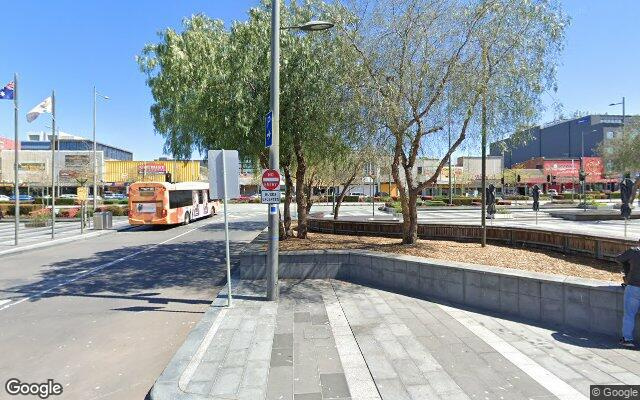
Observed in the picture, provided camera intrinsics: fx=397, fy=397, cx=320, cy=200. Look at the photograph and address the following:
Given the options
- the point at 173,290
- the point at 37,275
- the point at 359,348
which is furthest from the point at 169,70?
the point at 359,348

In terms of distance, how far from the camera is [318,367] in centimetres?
473

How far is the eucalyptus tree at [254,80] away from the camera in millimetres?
9547

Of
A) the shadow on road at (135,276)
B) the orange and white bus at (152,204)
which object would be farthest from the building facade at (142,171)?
the shadow on road at (135,276)

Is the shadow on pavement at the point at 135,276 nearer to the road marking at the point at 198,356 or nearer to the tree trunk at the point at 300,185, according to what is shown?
the road marking at the point at 198,356

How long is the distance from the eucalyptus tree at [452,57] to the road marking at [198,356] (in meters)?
5.56

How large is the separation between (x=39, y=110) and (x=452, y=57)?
18.1 m

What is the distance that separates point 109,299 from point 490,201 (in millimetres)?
12731

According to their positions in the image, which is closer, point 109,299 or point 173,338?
point 173,338

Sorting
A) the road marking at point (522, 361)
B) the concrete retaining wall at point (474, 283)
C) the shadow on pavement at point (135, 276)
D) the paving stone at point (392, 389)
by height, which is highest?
the concrete retaining wall at point (474, 283)

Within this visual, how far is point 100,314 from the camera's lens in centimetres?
714

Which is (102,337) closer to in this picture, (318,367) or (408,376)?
(318,367)

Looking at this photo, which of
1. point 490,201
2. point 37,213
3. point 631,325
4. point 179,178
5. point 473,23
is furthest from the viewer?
point 179,178

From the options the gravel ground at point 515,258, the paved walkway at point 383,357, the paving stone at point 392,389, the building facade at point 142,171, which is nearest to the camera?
the paving stone at point 392,389

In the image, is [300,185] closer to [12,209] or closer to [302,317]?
[302,317]
